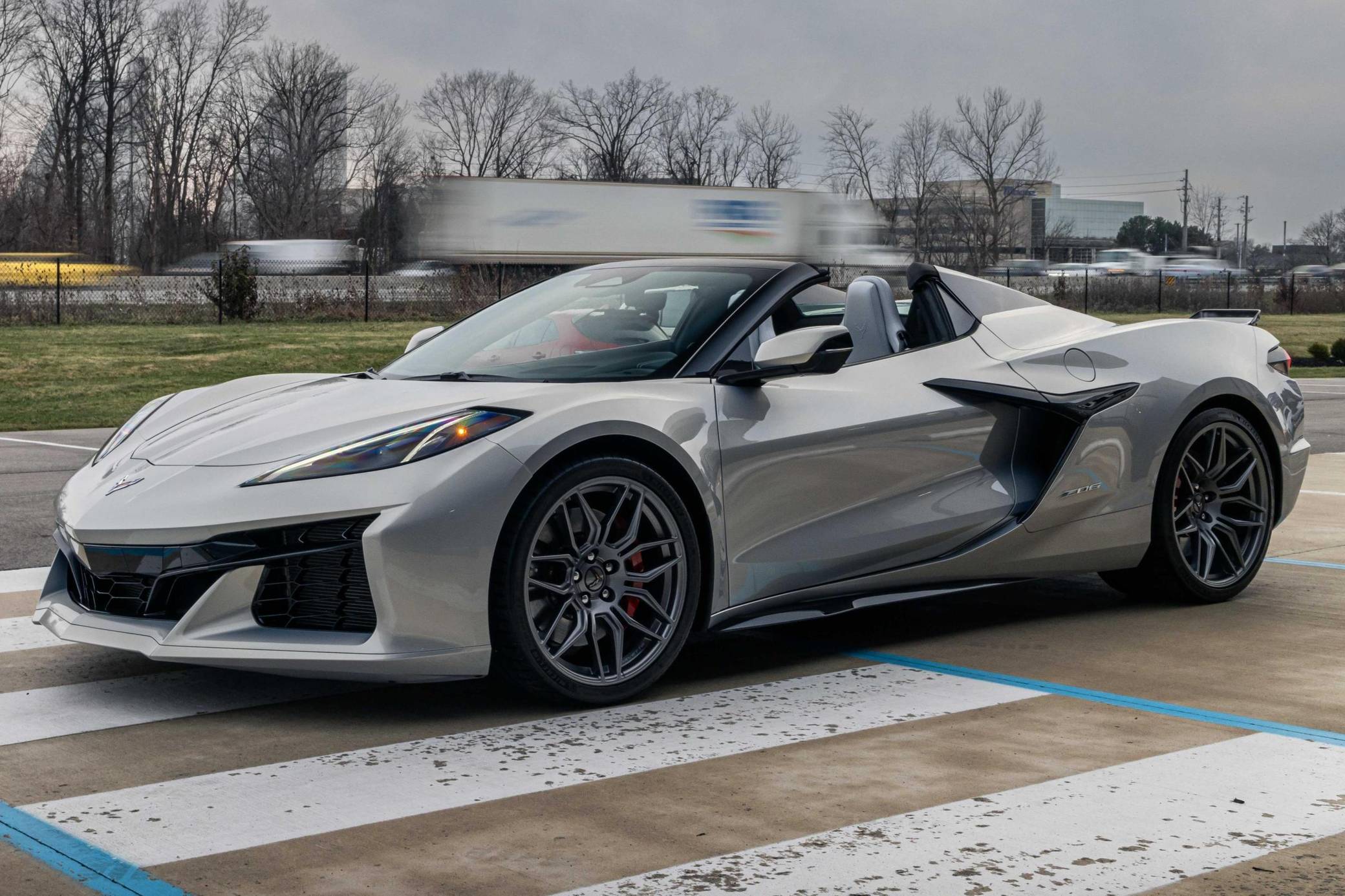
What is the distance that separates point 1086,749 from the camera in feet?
13.2

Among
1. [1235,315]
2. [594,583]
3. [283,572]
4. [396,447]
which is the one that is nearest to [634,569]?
[594,583]

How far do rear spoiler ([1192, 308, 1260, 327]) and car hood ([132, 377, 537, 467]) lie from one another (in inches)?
137

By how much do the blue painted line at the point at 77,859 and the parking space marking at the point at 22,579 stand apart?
9.95ft

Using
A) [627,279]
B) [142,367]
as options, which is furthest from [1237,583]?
[142,367]

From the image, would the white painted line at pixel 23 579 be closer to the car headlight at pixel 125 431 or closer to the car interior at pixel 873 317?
the car headlight at pixel 125 431

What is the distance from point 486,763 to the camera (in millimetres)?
3871

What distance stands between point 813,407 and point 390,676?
5.45 ft

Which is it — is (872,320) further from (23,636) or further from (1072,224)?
(1072,224)

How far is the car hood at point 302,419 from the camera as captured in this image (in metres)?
4.33

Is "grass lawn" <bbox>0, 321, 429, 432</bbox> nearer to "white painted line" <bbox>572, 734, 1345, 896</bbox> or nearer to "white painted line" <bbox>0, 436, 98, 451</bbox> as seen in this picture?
"white painted line" <bbox>0, 436, 98, 451</bbox>

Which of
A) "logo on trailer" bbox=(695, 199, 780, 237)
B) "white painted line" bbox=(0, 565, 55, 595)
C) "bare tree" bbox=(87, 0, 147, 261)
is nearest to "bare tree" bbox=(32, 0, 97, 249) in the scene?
"bare tree" bbox=(87, 0, 147, 261)

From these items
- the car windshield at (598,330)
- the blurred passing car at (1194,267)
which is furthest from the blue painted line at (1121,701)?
the blurred passing car at (1194,267)

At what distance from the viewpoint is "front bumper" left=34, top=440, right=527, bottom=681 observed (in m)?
4.03

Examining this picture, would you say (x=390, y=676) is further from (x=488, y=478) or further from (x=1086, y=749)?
(x=1086, y=749)
